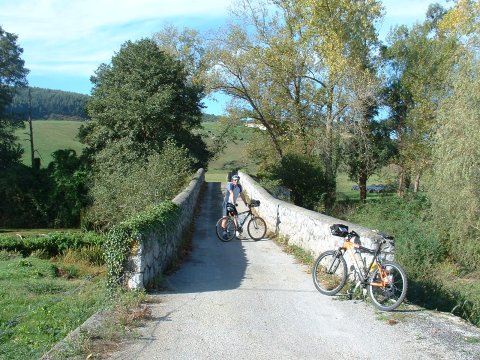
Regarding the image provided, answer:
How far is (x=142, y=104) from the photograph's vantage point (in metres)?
33.8

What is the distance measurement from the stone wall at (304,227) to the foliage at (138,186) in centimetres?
487

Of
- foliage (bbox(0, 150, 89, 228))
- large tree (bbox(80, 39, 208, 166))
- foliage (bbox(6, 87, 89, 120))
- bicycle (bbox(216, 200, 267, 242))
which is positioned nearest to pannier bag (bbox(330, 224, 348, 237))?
bicycle (bbox(216, 200, 267, 242))

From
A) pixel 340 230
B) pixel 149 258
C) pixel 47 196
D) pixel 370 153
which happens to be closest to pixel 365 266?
pixel 340 230

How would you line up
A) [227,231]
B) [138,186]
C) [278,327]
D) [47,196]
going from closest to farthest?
1. [278,327]
2. [227,231]
3. [138,186]
4. [47,196]

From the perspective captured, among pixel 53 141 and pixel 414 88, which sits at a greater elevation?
pixel 414 88

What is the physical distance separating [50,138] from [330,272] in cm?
7952

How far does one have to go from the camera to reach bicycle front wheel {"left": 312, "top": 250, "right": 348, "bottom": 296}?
7.97 meters

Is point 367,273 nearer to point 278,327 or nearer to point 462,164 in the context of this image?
point 278,327

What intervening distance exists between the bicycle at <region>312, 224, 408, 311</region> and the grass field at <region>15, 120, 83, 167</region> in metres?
66.5

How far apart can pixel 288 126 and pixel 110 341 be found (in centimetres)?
2899

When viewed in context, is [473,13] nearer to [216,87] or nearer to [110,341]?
[216,87]

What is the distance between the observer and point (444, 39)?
34.0 meters

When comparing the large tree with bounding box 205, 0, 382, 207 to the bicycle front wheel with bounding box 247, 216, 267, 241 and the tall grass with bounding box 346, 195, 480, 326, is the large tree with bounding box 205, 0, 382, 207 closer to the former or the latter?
the tall grass with bounding box 346, 195, 480, 326

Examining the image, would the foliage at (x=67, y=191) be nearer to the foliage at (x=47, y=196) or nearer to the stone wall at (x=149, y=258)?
the foliage at (x=47, y=196)
